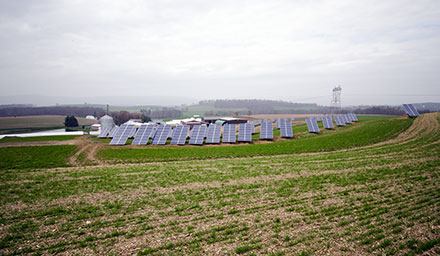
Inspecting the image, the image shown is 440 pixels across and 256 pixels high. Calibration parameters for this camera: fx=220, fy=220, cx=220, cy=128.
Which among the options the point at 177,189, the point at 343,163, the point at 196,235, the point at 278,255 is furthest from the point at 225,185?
the point at 343,163

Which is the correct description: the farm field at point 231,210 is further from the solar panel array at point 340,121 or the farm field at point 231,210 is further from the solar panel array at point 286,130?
the solar panel array at point 340,121

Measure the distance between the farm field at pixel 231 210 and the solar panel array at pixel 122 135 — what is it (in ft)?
69.7

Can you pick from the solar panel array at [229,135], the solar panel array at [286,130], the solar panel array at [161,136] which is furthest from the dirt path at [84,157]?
the solar panel array at [286,130]

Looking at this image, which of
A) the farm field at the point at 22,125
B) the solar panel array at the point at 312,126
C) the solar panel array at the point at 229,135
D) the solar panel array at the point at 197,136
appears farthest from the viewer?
the farm field at the point at 22,125

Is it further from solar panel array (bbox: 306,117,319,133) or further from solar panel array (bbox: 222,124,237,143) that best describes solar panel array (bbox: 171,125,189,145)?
solar panel array (bbox: 306,117,319,133)

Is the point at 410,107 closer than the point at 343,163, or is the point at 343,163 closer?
the point at 343,163

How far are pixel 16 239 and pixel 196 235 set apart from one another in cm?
768

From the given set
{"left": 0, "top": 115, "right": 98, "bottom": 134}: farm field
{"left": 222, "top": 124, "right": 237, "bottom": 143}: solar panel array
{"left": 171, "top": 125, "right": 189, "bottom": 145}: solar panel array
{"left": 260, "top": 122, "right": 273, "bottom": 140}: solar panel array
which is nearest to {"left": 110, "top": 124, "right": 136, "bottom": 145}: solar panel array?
{"left": 171, "top": 125, "right": 189, "bottom": 145}: solar panel array

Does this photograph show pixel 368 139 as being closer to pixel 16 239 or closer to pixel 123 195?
pixel 123 195

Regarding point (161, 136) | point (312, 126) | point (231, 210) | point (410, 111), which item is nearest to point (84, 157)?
point (161, 136)

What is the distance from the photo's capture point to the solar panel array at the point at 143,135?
42219mm

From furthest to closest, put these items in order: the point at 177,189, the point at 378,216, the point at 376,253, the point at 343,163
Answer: the point at 343,163, the point at 177,189, the point at 378,216, the point at 376,253

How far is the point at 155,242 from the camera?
29.4ft

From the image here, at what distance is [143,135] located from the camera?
44.0 metres
